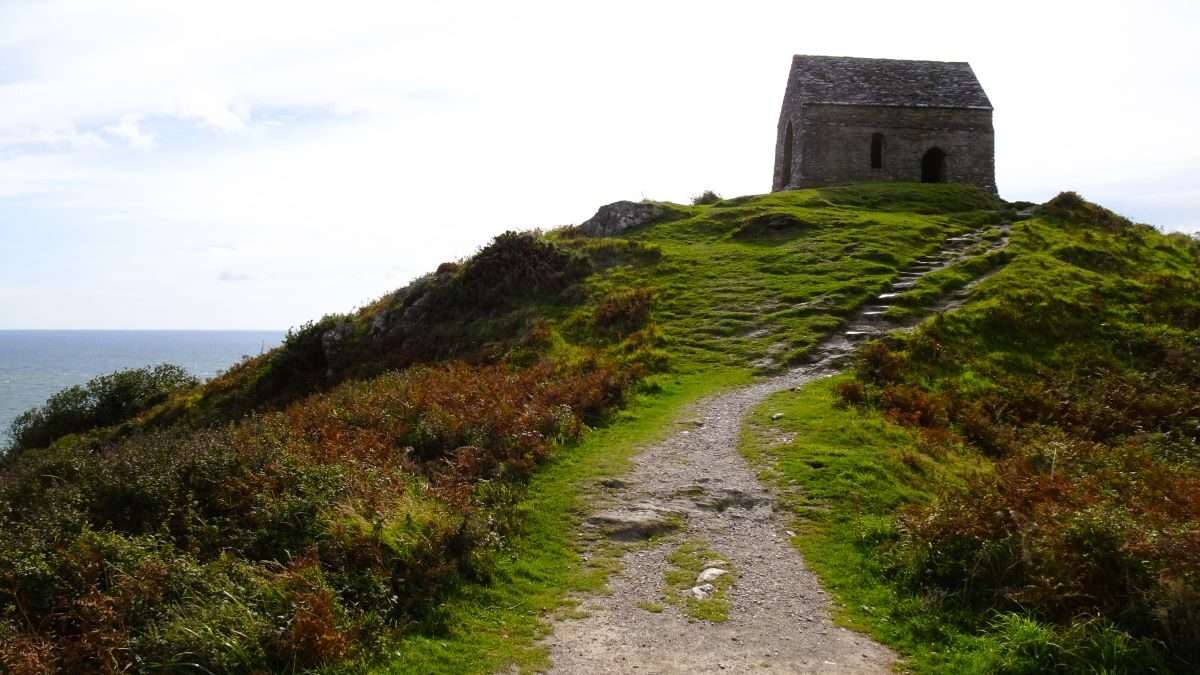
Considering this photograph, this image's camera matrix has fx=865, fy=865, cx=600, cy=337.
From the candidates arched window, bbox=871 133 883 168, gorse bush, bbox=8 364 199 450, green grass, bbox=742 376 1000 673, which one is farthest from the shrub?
arched window, bbox=871 133 883 168

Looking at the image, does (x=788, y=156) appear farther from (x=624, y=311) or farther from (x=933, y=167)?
(x=624, y=311)

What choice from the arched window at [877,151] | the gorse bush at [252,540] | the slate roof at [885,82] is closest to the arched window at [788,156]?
the slate roof at [885,82]

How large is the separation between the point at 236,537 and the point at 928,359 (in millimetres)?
16979

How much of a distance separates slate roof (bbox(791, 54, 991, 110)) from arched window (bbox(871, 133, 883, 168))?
1.91m

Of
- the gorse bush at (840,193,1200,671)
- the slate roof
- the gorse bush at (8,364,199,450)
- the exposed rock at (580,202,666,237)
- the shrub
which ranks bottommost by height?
the gorse bush at (8,364,199,450)

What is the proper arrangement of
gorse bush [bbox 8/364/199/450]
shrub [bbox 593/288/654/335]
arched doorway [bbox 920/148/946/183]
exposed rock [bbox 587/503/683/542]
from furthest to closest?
arched doorway [bbox 920/148/946/183] < gorse bush [bbox 8/364/199/450] < shrub [bbox 593/288/654/335] < exposed rock [bbox 587/503/683/542]

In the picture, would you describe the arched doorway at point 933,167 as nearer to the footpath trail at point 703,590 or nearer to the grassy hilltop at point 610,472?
the grassy hilltop at point 610,472

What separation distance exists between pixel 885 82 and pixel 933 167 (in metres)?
5.26

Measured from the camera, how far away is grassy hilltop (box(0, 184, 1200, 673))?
8008 millimetres

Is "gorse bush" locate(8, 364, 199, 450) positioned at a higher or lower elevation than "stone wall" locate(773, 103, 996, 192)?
lower

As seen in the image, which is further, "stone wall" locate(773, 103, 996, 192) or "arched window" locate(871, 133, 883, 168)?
"arched window" locate(871, 133, 883, 168)

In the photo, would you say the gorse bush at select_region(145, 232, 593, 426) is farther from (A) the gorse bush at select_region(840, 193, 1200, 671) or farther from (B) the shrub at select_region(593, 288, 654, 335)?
(A) the gorse bush at select_region(840, 193, 1200, 671)

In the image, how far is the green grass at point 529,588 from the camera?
26.8 ft

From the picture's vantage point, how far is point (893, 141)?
44.8 metres
